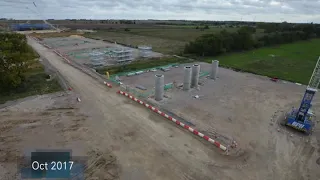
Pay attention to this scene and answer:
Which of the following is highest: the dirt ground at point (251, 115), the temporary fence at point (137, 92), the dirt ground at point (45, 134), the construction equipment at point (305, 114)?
the construction equipment at point (305, 114)

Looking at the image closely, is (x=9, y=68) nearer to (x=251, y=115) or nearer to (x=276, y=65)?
(x=251, y=115)

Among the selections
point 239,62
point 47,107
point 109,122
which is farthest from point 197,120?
point 239,62

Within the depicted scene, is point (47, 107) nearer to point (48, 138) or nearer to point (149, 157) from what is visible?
point (48, 138)

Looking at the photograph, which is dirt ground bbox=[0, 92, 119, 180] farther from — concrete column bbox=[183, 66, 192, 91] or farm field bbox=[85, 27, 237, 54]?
farm field bbox=[85, 27, 237, 54]

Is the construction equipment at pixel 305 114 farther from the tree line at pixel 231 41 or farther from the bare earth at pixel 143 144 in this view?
the tree line at pixel 231 41

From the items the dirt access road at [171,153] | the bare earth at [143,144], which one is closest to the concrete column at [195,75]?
the bare earth at [143,144]

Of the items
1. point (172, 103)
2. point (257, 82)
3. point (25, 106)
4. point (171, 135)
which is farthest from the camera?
point (257, 82)

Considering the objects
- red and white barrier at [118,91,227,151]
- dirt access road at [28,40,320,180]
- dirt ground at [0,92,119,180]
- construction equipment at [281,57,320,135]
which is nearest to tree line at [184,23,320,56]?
red and white barrier at [118,91,227,151]
